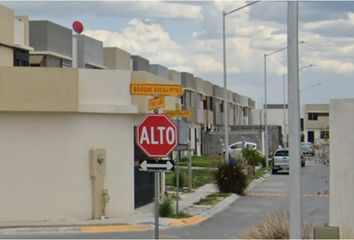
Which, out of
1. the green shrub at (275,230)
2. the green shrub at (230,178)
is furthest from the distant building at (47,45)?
the green shrub at (275,230)

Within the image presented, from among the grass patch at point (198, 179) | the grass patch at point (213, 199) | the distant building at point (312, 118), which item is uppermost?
the distant building at point (312, 118)

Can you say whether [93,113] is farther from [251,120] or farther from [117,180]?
[251,120]

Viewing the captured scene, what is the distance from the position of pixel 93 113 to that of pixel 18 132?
224 centimetres

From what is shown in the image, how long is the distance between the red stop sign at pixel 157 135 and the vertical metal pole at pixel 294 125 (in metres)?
2.61

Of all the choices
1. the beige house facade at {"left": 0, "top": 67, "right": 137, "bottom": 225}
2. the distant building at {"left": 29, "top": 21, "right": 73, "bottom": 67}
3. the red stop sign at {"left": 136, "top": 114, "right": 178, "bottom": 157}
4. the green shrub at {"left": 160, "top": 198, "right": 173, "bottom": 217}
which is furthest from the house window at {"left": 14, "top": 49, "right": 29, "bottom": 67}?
the red stop sign at {"left": 136, "top": 114, "right": 178, "bottom": 157}

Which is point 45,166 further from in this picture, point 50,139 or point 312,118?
point 312,118

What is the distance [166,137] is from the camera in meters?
14.2

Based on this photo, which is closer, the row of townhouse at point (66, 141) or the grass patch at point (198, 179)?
the row of townhouse at point (66, 141)

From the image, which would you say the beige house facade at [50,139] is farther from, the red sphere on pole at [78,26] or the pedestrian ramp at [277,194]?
the pedestrian ramp at [277,194]

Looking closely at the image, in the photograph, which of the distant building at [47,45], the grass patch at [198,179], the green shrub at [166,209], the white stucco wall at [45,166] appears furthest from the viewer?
the distant building at [47,45]

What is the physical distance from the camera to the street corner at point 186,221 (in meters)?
22.9

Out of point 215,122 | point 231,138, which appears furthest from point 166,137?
point 215,122

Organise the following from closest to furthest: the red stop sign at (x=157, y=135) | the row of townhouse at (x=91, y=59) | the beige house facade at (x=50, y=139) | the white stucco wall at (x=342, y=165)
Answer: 1. the white stucco wall at (x=342, y=165)
2. the red stop sign at (x=157, y=135)
3. the beige house facade at (x=50, y=139)
4. the row of townhouse at (x=91, y=59)

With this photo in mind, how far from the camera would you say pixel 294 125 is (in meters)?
12.2
